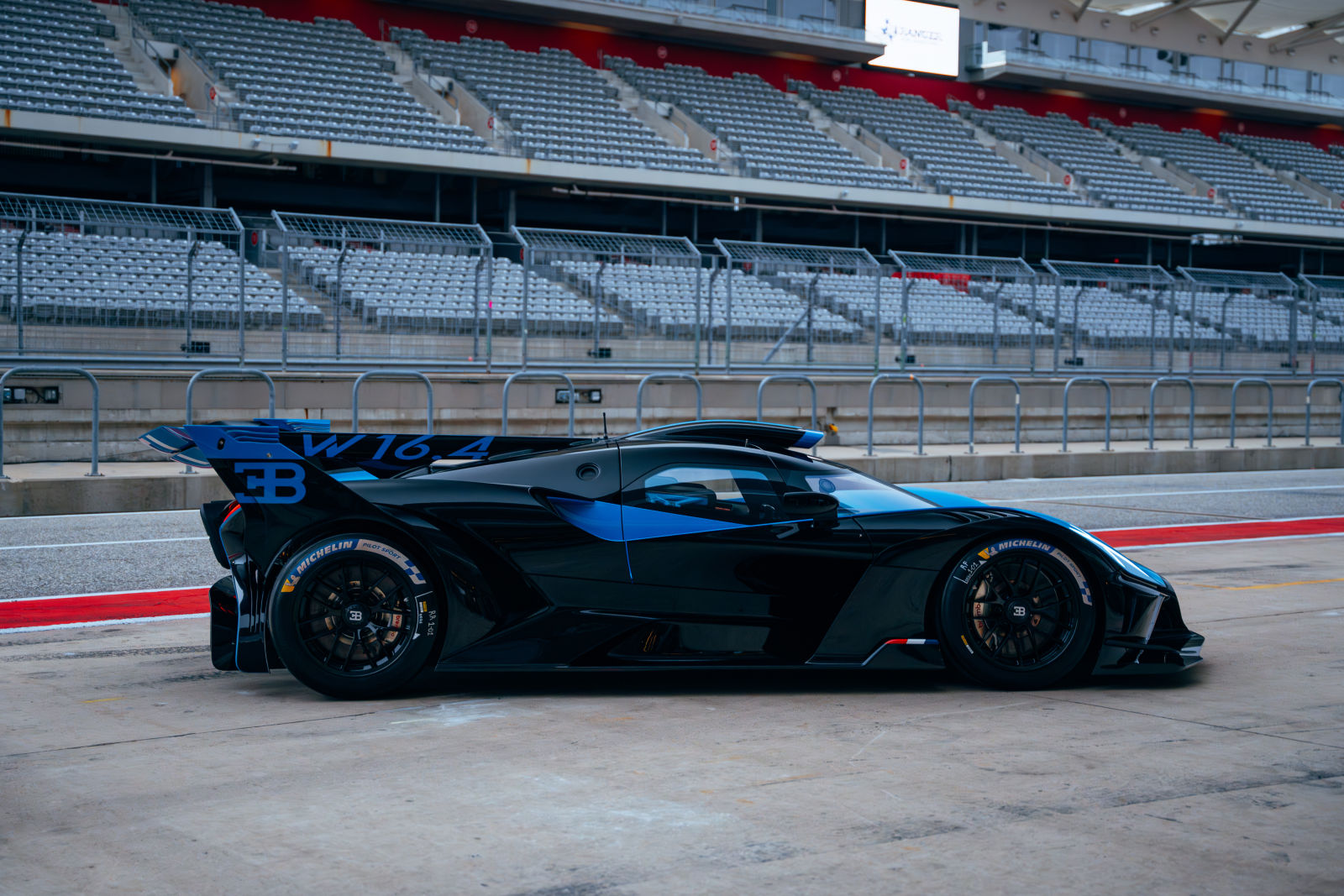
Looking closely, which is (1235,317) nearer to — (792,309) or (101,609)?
(792,309)

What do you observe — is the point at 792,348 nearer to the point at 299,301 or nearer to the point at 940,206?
the point at 299,301

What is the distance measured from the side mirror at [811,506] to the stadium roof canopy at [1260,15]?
139ft

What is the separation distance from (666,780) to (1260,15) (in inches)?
1956

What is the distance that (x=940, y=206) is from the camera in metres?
35.8

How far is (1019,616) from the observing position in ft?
18.4

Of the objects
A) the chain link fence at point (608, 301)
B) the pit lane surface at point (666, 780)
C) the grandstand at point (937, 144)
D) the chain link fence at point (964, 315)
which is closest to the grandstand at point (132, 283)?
the chain link fence at point (608, 301)

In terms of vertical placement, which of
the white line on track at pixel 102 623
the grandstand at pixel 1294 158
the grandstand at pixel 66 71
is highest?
the grandstand at pixel 1294 158

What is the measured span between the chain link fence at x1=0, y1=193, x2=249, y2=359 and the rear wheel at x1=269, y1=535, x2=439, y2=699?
11635 millimetres

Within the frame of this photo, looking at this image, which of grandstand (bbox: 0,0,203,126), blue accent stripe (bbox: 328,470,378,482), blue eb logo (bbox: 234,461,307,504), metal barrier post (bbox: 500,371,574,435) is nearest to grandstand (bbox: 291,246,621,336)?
metal barrier post (bbox: 500,371,574,435)

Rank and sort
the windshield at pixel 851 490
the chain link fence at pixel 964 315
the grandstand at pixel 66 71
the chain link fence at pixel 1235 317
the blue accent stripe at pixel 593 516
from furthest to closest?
the grandstand at pixel 66 71 → the chain link fence at pixel 1235 317 → the chain link fence at pixel 964 315 → the windshield at pixel 851 490 → the blue accent stripe at pixel 593 516

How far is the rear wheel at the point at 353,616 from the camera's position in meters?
5.20

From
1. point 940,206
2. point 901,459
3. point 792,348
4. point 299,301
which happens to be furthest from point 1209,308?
point 299,301

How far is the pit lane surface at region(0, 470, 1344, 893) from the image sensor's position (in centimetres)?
347

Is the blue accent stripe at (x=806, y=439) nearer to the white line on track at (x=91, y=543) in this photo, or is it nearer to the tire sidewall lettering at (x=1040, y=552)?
the tire sidewall lettering at (x=1040, y=552)
